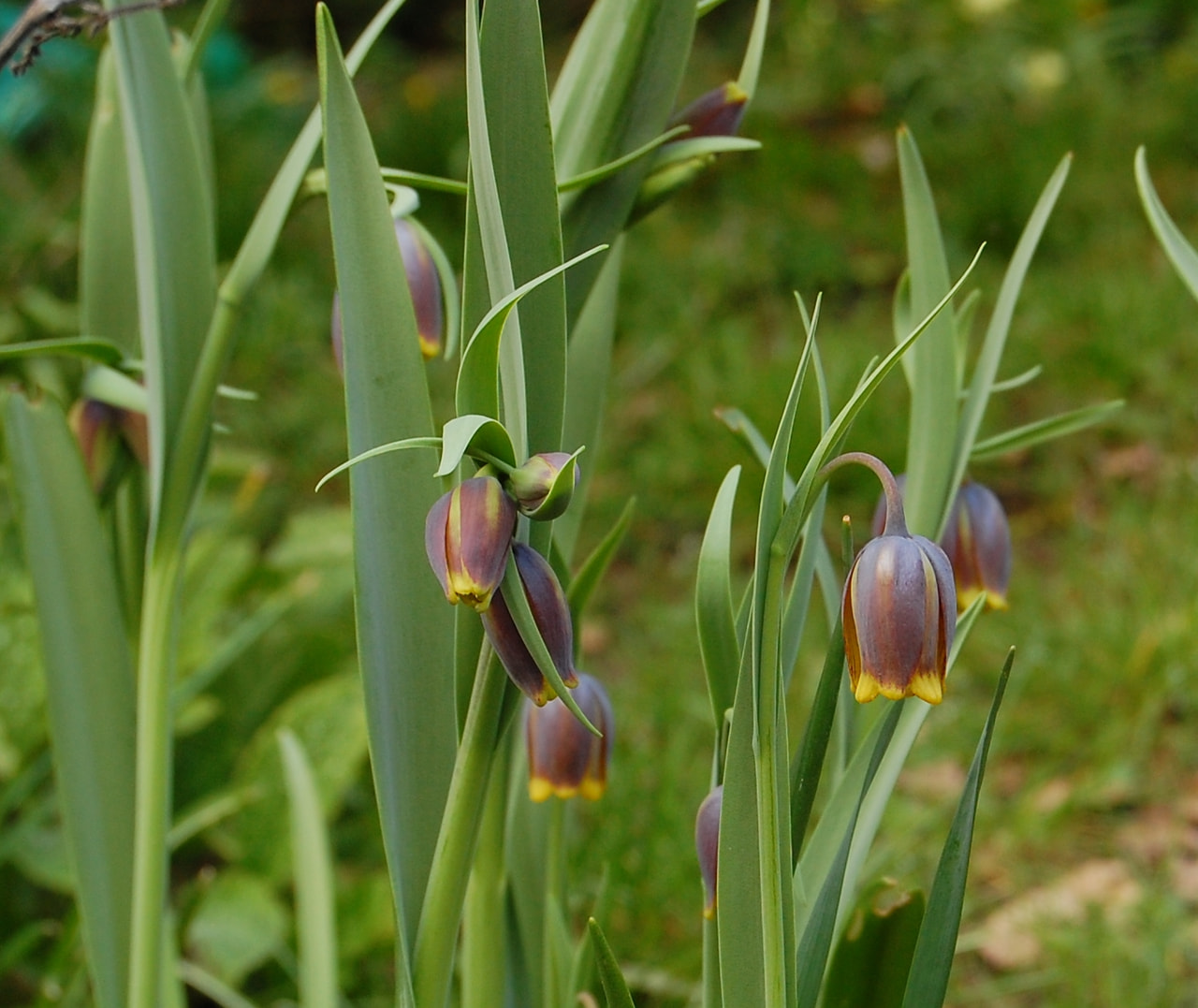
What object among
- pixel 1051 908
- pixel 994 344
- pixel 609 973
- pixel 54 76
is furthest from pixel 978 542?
A: pixel 54 76

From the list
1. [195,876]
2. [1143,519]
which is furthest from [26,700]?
[1143,519]

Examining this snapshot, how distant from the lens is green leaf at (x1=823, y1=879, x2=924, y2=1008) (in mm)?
769

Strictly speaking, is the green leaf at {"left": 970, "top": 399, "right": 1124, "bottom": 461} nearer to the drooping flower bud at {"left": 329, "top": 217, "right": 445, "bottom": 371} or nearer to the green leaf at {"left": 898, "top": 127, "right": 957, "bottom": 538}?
the green leaf at {"left": 898, "top": 127, "right": 957, "bottom": 538}

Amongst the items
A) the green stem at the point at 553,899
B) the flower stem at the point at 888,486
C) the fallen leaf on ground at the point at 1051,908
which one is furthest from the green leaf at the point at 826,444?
the fallen leaf on ground at the point at 1051,908

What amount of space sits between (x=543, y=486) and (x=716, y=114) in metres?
0.34

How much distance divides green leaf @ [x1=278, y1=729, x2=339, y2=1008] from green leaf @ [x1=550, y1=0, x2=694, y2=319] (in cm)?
55

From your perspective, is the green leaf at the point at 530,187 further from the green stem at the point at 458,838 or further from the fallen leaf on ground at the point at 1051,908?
the fallen leaf on ground at the point at 1051,908

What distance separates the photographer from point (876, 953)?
0.78 meters

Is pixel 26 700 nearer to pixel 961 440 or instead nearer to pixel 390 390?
pixel 390 390

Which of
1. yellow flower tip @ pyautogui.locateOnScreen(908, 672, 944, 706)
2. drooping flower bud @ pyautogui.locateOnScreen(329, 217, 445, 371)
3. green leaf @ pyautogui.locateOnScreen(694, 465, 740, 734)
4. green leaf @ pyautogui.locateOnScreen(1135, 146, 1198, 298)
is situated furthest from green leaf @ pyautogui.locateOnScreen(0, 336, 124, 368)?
green leaf @ pyautogui.locateOnScreen(1135, 146, 1198, 298)

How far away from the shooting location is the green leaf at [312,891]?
105 cm

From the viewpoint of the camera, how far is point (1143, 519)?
7.72 ft

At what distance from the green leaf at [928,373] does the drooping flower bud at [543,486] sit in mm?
256

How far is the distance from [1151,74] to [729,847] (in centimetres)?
379
